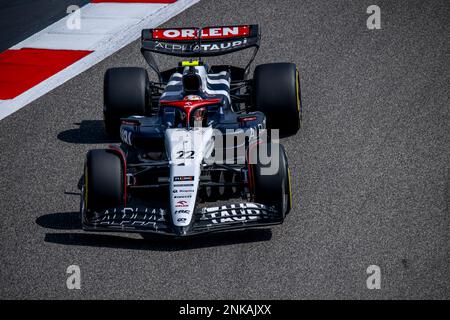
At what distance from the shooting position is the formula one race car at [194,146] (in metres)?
7.88

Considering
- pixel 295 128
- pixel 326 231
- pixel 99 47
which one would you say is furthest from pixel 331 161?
pixel 99 47

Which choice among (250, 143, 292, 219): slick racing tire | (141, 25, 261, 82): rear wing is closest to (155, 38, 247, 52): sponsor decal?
(141, 25, 261, 82): rear wing

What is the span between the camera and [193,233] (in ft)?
25.2

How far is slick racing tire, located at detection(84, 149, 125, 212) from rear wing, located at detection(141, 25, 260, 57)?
244 centimetres

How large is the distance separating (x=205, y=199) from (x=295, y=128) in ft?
5.94

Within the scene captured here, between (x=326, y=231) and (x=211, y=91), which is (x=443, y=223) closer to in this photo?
(x=326, y=231)

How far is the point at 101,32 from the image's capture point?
13.1m

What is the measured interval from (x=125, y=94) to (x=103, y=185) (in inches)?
85.8

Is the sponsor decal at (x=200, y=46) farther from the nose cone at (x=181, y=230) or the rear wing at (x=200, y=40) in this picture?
the nose cone at (x=181, y=230)

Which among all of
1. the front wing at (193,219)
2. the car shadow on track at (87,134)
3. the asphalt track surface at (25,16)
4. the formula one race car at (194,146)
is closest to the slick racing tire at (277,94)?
the formula one race car at (194,146)

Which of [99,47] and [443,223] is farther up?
[99,47]

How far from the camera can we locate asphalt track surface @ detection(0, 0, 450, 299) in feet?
24.8

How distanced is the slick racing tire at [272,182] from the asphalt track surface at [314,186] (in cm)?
37
